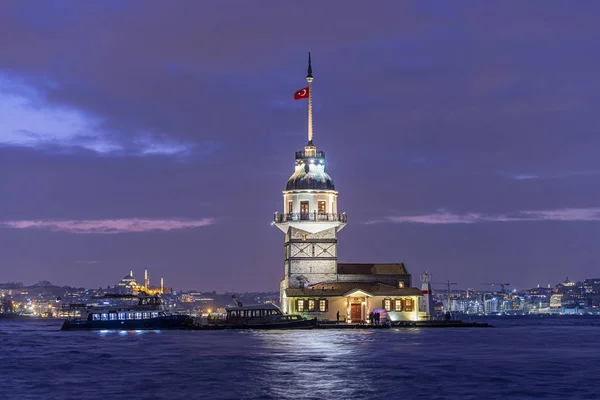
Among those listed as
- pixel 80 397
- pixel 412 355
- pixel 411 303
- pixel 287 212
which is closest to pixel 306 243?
pixel 287 212

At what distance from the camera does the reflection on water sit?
55.1 m

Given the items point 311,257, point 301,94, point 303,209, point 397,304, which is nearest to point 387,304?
point 397,304

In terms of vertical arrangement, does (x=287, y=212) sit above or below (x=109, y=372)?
above

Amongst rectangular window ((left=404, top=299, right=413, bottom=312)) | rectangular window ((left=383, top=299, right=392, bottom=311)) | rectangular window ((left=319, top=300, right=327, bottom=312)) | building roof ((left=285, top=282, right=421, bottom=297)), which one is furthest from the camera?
rectangular window ((left=404, top=299, right=413, bottom=312))

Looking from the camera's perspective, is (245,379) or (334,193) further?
(334,193)

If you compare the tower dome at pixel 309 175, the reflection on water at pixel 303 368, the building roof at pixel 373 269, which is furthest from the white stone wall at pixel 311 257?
the reflection on water at pixel 303 368

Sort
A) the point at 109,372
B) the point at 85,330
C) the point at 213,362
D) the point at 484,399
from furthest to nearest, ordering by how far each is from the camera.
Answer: the point at 85,330 → the point at 213,362 → the point at 109,372 → the point at 484,399

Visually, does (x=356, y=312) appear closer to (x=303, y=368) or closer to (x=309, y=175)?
(x=309, y=175)

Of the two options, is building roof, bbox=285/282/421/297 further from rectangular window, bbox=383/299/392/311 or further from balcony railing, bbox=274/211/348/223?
balcony railing, bbox=274/211/348/223

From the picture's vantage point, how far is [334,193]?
12219 cm

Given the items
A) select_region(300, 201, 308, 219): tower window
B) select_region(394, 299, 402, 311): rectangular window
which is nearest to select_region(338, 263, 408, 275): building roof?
select_region(394, 299, 402, 311): rectangular window

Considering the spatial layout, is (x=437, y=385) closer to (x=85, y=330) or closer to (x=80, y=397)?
(x=80, y=397)

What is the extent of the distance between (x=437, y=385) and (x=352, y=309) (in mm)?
60401

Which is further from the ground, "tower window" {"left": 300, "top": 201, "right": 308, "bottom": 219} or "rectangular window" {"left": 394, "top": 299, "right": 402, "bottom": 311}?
"tower window" {"left": 300, "top": 201, "right": 308, "bottom": 219}
